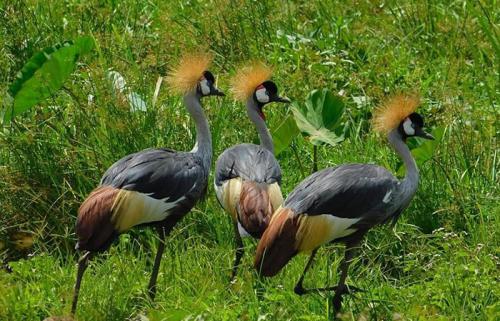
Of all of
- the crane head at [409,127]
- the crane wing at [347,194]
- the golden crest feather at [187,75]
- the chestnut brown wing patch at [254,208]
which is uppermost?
the golden crest feather at [187,75]

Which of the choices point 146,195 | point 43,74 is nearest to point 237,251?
point 146,195

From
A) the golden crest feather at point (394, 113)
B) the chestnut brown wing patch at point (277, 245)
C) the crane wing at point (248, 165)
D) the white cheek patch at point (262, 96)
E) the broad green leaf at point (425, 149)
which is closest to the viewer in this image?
the chestnut brown wing patch at point (277, 245)

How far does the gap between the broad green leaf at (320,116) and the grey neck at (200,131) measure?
0.42m

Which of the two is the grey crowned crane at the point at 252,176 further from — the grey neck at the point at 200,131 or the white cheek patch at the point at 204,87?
the white cheek patch at the point at 204,87

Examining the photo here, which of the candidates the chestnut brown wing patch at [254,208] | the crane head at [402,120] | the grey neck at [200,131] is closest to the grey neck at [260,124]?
the grey neck at [200,131]

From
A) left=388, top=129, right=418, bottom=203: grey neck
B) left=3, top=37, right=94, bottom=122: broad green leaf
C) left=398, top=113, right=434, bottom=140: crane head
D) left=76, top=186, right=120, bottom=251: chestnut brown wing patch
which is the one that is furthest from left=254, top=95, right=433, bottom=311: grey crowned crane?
left=3, top=37, right=94, bottom=122: broad green leaf

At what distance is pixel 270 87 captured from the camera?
5910mm

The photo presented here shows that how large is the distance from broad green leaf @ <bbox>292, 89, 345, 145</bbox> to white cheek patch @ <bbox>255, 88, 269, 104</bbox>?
0.92 feet

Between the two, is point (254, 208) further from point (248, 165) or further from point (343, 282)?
point (343, 282)

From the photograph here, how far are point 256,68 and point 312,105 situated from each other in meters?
0.51

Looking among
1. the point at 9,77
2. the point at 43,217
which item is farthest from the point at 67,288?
the point at 9,77

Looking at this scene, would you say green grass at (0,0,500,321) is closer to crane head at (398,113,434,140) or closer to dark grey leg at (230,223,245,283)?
dark grey leg at (230,223,245,283)

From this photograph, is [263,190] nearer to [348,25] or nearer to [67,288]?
[67,288]

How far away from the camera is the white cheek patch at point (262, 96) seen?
5.89m
